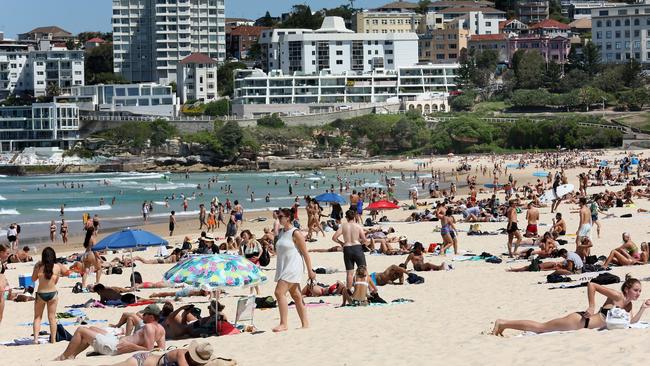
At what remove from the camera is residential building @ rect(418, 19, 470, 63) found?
385ft

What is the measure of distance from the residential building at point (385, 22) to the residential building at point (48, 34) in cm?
4276

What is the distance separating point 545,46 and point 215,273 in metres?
105

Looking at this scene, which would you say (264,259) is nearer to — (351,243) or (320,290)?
(320,290)

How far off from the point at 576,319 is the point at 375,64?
10344cm

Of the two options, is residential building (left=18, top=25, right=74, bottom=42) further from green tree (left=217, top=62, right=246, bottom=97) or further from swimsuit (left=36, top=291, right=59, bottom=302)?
swimsuit (left=36, top=291, right=59, bottom=302)

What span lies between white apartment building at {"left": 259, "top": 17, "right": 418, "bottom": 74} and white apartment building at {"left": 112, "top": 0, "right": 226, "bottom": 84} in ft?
38.7

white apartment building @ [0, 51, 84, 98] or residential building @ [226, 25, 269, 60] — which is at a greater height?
residential building @ [226, 25, 269, 60]

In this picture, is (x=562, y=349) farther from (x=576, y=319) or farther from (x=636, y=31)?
(x=636, y=31)

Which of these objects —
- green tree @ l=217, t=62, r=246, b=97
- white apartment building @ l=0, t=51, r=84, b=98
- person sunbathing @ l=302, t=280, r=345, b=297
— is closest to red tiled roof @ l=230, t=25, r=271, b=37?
green tree @ l=217, t=62, r=246, b=97

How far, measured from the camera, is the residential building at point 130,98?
102875 mm

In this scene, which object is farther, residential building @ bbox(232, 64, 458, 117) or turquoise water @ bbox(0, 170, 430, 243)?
residential building @ bbox(232, 64, 458, 117)

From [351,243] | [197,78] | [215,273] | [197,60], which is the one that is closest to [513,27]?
[197,60]

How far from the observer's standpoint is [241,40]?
136625mm

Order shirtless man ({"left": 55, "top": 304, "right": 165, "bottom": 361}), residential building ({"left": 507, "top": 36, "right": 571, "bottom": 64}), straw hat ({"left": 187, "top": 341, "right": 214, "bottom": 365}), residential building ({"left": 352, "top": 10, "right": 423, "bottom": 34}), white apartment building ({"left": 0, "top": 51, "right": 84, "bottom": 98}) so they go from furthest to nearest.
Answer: residential building ({"left": 352, "top": 10, "right": 423, "bottom": 34}), white apartment building ({"left": 0, "top": 51, "right": 84, "bottom": 98}), residential building ({"left": 507, "top": 36, "right": 571, "bottom": 64}), shirtless man ({"left": 55, "top": 304, "right": 165, "bottom": 361}), straw hat ({"left": 187, "top": 341, "right": 214, "bottom": 365})
